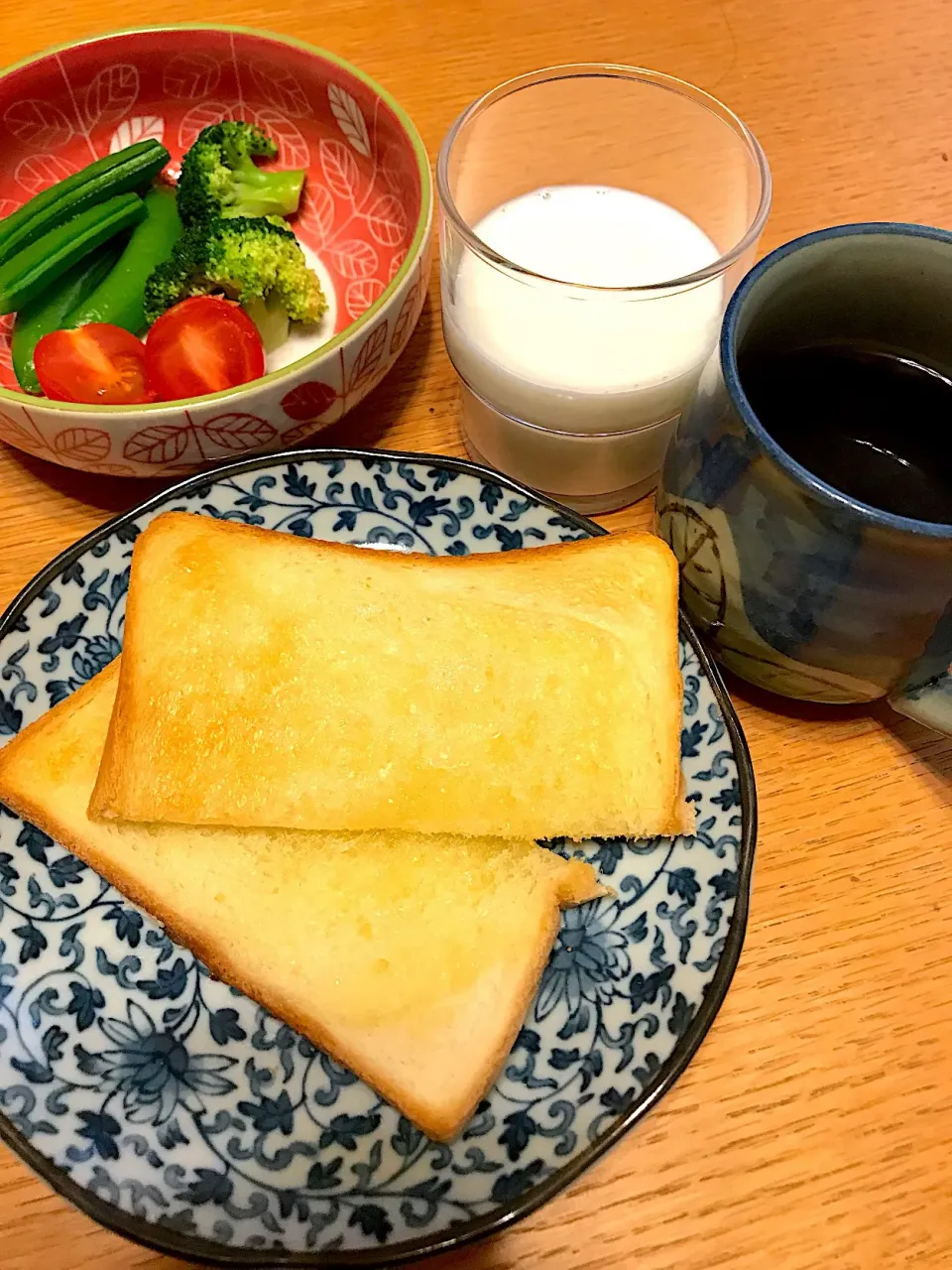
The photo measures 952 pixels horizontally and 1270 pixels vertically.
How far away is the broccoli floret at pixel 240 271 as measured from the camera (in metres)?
1.38

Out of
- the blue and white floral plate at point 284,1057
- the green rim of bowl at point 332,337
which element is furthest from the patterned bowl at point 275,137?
the blue and white floral plate at point 284,1057

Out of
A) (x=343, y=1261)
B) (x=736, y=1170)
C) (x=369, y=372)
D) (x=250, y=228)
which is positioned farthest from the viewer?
(x=250, y=228)

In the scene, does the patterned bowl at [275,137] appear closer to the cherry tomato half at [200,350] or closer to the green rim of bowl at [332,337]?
the green rim of bowl at [332,337]

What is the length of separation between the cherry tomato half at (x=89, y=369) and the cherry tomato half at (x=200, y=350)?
0.10 ft

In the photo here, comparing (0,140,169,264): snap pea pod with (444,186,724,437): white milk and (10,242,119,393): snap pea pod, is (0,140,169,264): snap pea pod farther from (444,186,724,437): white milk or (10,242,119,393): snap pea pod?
(444,186,724,437): white milk

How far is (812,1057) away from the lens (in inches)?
41.1

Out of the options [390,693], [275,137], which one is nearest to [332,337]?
[390,693]

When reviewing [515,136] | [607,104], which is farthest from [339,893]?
[607,104]

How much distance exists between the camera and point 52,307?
1.49 metres

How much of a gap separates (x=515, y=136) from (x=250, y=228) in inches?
17.4

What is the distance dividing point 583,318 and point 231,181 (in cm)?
80

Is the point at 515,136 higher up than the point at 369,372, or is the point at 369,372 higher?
the point at 515,136

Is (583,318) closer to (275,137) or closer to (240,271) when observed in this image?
(240,271)

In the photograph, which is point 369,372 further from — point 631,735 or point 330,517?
point 631,735
